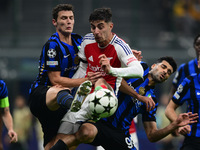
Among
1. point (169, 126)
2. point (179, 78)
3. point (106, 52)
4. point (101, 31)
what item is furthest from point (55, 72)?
point (179, 78)

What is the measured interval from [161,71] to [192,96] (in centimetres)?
63

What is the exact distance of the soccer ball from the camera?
559 cm

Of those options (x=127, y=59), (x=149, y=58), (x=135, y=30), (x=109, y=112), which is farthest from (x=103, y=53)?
(x=135, y=30)

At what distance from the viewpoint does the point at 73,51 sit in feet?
21.7

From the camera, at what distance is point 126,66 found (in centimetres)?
596

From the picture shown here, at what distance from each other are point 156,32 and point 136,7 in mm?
1698

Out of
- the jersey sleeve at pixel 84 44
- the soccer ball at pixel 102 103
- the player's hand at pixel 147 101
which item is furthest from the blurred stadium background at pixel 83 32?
the soccer ball at pixel 102 103

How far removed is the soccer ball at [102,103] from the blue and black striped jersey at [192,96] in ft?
5.58

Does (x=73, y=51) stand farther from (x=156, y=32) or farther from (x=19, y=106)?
(x=156, y=32)

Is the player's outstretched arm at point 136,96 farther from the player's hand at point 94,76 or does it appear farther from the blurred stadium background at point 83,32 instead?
the blurred stadium background at point 83,32

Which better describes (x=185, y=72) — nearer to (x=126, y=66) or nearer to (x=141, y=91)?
(x=141, y=91)

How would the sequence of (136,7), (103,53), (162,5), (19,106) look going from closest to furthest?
1. (103,53)
2. (19,106)
3. (136,7)
4. (162,5)

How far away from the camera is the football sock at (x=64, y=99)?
5.78m

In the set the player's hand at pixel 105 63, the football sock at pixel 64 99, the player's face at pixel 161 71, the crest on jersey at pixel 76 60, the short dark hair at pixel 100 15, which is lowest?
the football sock at pixel 64 99
